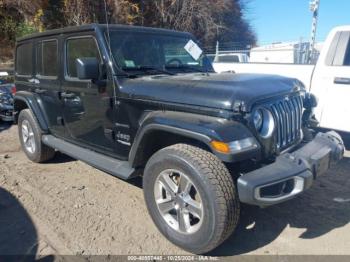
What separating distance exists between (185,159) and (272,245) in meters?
1.15

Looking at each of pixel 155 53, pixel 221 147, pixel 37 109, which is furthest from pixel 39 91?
pixel 221 147

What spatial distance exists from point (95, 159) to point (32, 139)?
1873mm

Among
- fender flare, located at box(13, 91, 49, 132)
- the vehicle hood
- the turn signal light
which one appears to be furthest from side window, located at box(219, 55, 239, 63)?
the turn signal light

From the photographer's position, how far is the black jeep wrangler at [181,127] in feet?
8.54

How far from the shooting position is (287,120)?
3090mm

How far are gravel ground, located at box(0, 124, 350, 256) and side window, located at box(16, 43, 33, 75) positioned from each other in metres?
1.62

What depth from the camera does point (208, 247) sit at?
8.94 ft

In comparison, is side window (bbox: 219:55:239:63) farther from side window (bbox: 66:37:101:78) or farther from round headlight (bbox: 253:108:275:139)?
round headlight (bbox: 253:108:275:139)

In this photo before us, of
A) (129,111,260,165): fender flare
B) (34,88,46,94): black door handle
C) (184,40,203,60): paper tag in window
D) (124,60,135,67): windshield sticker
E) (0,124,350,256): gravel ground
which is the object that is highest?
(184,40,203,60): paper tag in window

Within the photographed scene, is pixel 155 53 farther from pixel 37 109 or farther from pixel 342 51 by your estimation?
pixel 342 51

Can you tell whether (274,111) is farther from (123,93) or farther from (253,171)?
(123,93)

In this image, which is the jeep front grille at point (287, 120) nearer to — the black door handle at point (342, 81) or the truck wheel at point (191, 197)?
the truck wheel at point (191, 197)

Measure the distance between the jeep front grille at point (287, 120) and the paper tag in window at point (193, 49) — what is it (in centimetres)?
146

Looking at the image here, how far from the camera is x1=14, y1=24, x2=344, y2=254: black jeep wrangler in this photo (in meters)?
2.60
